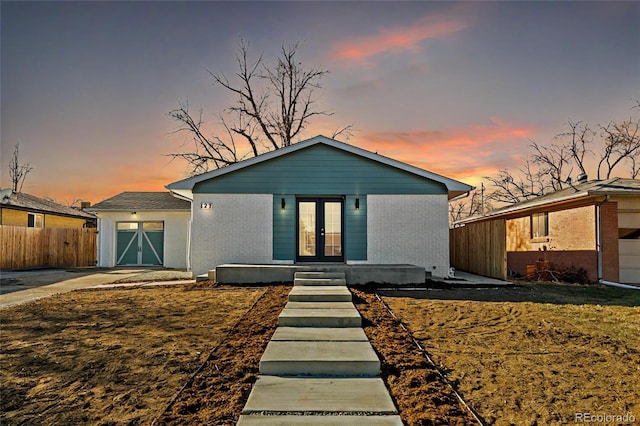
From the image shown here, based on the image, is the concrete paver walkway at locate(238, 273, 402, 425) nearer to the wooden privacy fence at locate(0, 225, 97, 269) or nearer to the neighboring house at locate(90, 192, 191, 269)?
the neighboring house at locate(90, 192, 191, 269)

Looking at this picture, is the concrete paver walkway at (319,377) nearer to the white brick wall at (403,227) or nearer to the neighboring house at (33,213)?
the white brick wall at (403,227)

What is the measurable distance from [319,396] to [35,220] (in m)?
24.1

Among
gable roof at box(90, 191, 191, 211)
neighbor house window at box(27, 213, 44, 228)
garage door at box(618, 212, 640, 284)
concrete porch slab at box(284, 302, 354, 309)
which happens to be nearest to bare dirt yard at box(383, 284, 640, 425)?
concrete porch slab at box(284, 302, 354, 309)

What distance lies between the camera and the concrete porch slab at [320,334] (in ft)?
16.3

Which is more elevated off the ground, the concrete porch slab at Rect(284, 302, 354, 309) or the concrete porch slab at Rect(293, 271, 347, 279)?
the concrete porch slab at Rect(293, 271, 347, 279)

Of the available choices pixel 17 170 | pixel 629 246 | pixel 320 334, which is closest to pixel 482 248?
Answer: pixel 629 246

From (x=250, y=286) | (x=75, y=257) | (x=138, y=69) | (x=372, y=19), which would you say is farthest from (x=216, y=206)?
(x=75, y=257)

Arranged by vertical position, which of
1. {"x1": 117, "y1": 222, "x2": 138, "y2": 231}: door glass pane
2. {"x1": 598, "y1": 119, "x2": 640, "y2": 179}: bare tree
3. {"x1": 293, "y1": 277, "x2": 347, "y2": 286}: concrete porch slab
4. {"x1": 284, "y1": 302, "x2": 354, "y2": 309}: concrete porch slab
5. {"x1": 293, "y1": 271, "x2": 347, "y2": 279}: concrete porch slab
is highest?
{"x1": 598, "y1": 119, "x2": 640, "y2": 179}: bare tree

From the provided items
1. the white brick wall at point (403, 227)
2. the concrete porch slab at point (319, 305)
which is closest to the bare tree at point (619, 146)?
the white brick wall at point (403, 227)

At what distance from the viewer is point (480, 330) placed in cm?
582

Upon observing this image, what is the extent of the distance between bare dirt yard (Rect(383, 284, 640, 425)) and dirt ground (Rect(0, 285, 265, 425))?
2.85 meters

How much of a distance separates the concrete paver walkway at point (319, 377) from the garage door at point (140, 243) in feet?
46.1

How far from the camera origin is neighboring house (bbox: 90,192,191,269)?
1794 cm

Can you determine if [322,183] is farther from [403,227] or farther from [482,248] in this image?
[482,248]
